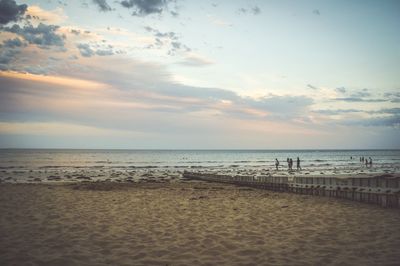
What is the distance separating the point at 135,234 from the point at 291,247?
4.82 metres

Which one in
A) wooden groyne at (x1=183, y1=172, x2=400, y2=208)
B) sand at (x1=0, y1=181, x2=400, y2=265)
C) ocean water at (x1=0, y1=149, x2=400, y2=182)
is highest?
wooden groyne at (x1=183, y1=172, x2=400, y2=208)

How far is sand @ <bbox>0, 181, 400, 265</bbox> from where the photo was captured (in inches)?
288

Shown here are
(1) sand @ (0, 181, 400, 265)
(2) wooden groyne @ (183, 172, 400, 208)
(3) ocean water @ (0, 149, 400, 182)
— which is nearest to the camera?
(1) sand @ (0, 181, 400, 265)

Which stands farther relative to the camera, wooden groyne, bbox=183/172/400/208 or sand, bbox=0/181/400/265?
wooden groyne, bbox=183/172/400/208

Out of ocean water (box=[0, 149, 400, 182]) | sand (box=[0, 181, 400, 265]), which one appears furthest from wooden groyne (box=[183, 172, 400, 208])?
ocean water (box=[0, 149, 400, 182])

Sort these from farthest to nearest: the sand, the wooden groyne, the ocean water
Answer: the ocean water
the wooden groyne
the sand

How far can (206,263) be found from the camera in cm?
700

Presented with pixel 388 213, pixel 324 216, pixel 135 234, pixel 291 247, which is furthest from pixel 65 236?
pixel 388 213

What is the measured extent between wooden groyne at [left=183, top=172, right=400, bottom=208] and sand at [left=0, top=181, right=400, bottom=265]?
0.79 metres

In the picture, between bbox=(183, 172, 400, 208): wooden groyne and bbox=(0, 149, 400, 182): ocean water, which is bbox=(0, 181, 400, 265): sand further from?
bbox=(0, 149, 400, 182): ocean water

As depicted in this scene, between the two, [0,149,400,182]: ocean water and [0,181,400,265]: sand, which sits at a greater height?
[0,181,400,265]: sand

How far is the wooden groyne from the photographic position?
44.2ft

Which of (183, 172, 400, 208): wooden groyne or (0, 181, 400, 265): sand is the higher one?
(183, 172, 400, 208): wooden groyne

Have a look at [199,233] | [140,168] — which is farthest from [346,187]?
[140,168]
